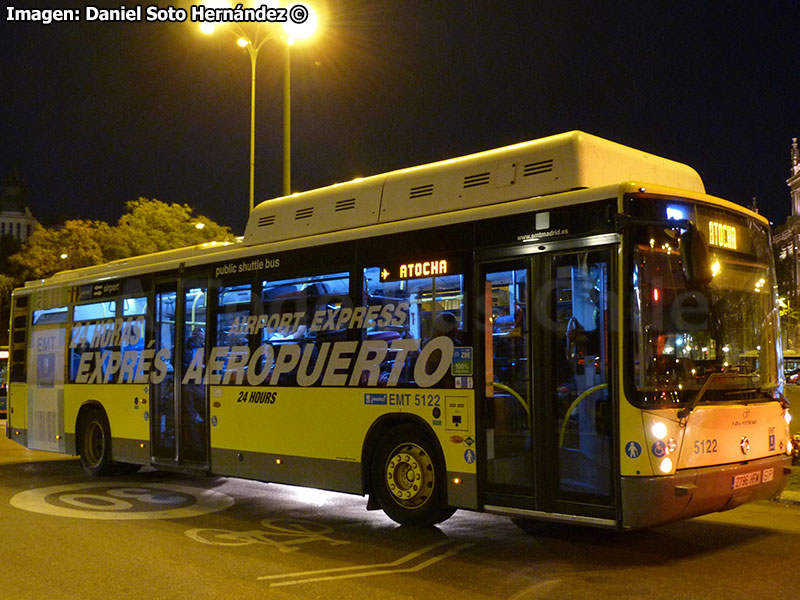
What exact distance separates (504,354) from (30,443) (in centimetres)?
1007

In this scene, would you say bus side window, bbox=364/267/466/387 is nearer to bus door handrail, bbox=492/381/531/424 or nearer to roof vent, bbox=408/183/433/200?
bus door handrail, bbox=492/381/531/424

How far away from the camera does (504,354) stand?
8.16 metres

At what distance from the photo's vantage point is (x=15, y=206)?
166 m

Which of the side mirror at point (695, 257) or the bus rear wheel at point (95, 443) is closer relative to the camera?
the side mirror at point (695, 257)

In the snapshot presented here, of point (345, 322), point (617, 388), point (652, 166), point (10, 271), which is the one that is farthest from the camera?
point (10, 271)

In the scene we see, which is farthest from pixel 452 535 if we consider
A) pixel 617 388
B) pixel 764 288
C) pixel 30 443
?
pixel 30 443

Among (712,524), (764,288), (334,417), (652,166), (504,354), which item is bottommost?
(712,524)

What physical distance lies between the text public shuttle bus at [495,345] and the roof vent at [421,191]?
0.09 meters

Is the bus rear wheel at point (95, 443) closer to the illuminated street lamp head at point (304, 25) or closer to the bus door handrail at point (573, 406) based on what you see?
the illuminated street lamp head at point (304, 25)

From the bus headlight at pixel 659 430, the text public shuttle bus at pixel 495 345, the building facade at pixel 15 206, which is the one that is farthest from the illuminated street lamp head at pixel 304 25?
the building facade at pixel 15 206

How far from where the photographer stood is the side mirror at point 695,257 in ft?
23.3

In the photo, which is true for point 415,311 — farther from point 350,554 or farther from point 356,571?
point 356,571

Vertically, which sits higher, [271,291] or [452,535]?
[271,291]

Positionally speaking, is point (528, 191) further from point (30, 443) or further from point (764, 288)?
point (30, 443)
